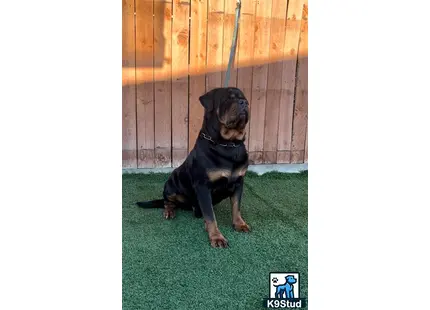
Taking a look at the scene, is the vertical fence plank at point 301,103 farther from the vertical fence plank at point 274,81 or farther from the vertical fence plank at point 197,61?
the vertical fence plank at point 197,61

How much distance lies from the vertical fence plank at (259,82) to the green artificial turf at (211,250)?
33cm

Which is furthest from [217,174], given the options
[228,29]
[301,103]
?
[228,29]

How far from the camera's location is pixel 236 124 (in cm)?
214

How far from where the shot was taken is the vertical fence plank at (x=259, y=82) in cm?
212

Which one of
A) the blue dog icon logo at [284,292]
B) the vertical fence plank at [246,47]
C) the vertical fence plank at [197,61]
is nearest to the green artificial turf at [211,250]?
the blue dog icon logo at [284,292]

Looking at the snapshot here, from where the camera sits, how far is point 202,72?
2.56 metres

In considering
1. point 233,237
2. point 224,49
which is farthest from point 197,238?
point 224,49

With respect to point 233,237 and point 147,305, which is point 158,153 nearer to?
point 233,237

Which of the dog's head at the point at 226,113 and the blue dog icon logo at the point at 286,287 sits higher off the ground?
the dog's head at the point at 226,113

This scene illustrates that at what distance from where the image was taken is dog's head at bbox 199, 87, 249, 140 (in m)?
2.09

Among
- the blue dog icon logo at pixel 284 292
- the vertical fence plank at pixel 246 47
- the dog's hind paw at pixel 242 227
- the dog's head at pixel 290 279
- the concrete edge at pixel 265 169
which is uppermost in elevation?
the vertical fence plank at pixel 246 47

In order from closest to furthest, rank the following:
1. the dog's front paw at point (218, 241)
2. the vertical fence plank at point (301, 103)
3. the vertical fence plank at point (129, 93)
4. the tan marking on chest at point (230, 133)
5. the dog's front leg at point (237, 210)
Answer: the vertical fence plank at point (129, 93)
the vertical fence plank at point (301, 103)
the dog's front paw at point (218, 241)
the tan marking on chest at point (230, 133)
the dog's front leg at point (237, 210)

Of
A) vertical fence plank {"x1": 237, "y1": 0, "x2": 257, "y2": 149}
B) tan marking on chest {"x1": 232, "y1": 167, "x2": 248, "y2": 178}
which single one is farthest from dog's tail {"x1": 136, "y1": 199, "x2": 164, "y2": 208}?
vertical fence plank {"x1": 237, "y1": 0, "x2": 257, "y2": 149}
